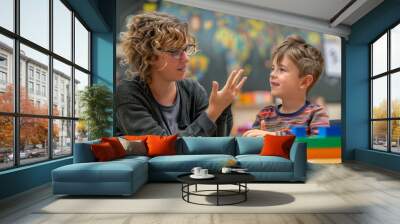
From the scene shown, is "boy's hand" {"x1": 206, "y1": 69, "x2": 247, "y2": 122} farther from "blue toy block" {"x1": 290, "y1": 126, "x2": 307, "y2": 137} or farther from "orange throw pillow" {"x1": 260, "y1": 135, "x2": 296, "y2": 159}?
"orange throw pillow" {"x1": 260, "y1": 135, "x2": 296, "y2": 159}

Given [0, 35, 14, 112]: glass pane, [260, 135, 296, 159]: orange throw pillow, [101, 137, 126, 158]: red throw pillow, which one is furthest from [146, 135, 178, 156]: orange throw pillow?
[0, 35, 14, 112]: glass pane

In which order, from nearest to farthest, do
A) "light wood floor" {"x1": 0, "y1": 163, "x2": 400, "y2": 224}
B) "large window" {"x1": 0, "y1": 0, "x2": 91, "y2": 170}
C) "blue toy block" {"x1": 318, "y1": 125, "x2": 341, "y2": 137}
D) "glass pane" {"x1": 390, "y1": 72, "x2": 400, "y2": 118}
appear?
"light wood floor" {"x1": 0, "y1": 163, "x2": 400, "y2": 224}, "large window" {"x1": 0, "y1": 0, "x2": 91, "y2": 170}, "glass pane" {"x1": 390, "y1": 72, "x2": 400, "y2": 118}, "blue toy block" {"x1": 318, "y1": 125, "x2": 341, "y2": 137}

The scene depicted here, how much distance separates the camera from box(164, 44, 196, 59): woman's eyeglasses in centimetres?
771

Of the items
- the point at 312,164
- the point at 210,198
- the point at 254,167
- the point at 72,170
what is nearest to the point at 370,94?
the point at 312,164

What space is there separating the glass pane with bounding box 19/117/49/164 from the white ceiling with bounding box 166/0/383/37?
12.7 ft

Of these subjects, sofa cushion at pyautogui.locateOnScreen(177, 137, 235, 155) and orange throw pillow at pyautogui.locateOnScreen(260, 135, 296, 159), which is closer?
orange throw pillow at pyautogui.locateOnScreen(260, 135, 296, 159)

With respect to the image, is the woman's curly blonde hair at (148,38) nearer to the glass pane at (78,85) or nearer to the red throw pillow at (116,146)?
the glass pane at (78,85)

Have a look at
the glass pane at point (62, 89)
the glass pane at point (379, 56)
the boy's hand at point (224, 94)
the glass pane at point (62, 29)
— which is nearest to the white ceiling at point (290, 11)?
the glass pane at point (379, 56)

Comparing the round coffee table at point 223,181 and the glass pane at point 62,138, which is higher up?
the glass pane at point 62,138

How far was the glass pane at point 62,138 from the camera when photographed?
6316 millimetres

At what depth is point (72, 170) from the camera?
4621 millimetres

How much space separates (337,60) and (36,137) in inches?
254

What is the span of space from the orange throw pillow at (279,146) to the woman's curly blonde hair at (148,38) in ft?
9.12

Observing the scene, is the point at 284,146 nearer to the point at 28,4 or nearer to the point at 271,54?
the point at 271,54
